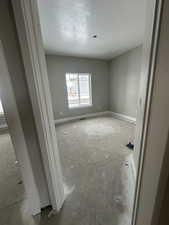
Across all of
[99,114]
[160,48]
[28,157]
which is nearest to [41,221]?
[28,157]

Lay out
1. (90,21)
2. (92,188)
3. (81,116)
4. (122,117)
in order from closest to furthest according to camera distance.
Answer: (92,188)
(90,21)
(122,117)
(81,116)

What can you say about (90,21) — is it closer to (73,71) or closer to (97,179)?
(73,71)

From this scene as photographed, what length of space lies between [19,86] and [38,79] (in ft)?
0.49

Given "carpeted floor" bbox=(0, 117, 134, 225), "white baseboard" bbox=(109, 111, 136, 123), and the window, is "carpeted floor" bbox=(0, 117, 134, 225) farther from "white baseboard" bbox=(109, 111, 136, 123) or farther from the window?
the window

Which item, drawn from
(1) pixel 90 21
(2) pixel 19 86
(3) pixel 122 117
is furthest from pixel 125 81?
(2) pixel 19 86

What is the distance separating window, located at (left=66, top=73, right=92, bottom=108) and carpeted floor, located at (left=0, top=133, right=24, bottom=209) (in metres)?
2.81

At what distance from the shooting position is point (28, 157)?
0.95 metres

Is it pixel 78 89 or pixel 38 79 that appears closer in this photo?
pixel 38 79

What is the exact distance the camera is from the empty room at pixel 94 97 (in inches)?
49.8

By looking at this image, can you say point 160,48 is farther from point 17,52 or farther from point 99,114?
point 99,114

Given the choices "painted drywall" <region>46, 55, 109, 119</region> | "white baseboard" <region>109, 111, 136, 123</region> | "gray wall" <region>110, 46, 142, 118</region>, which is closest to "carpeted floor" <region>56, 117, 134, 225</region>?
"white baseboard" <region>109, 111, 136, 123</region>

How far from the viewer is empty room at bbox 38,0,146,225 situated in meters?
1.26

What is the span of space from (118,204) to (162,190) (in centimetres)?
95

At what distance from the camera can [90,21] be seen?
188 centimetres
